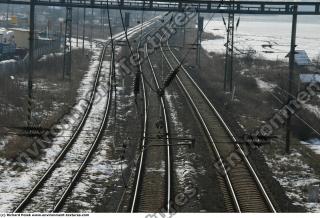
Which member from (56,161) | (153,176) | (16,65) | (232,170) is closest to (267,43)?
(16,65)

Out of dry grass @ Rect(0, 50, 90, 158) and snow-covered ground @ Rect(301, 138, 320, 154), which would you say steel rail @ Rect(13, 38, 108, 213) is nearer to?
dry grass @ Rect(0, 50, 90, 158)

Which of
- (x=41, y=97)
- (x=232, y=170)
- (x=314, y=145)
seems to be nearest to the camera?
(x=232, y=170)

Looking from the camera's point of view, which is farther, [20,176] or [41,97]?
[41,97]

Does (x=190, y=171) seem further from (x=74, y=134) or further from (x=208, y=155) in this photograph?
(x=74, y=134)

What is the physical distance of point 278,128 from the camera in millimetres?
23328

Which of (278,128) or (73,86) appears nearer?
(278,128)

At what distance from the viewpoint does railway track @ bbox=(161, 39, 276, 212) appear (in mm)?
12852

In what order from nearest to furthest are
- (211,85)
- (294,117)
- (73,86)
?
(294,117)
(73,86)
(211,85)

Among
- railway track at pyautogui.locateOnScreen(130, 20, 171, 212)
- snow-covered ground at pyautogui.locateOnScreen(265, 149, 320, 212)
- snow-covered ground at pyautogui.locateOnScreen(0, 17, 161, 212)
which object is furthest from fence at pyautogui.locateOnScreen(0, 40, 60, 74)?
snow-covered ground at pyautogui.locateOnScreen(265, 149, 320, 212)

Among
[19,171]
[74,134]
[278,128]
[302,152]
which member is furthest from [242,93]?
[19,171]

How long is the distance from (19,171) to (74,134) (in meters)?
4.53

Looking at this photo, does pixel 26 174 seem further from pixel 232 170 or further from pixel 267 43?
pixel 267 43

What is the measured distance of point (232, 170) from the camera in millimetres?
15602

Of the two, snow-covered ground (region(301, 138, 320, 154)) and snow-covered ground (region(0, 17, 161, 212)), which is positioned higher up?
snow-covered ground (region(0, 17, 161, 212))
